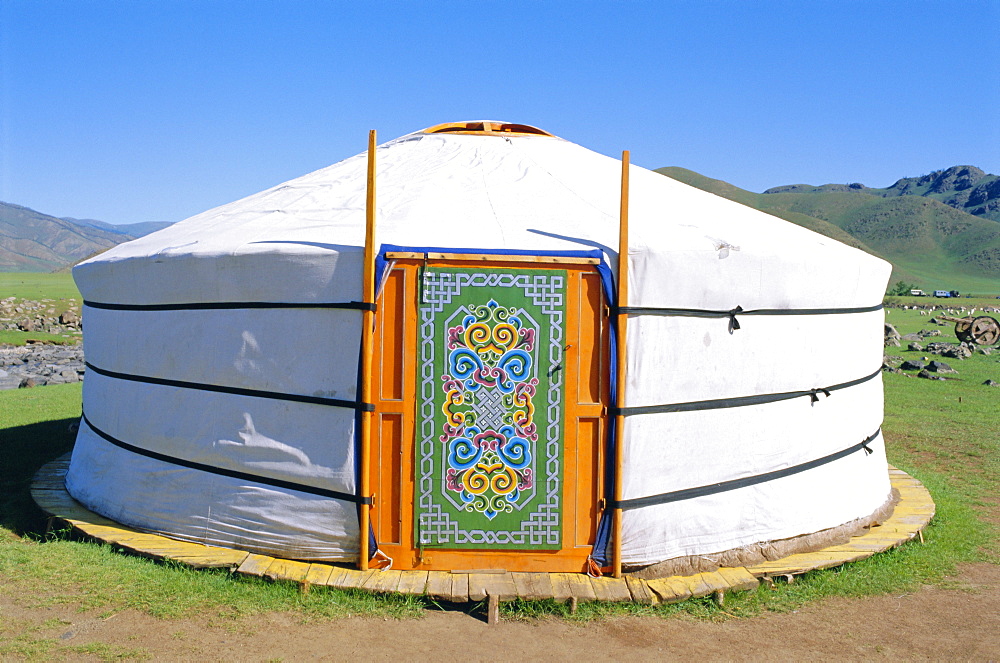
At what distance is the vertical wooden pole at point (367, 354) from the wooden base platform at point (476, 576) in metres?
0.20

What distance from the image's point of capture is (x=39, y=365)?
13570 millimetres

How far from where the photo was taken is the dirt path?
2.87 meters

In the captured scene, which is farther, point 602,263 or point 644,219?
point 644,219

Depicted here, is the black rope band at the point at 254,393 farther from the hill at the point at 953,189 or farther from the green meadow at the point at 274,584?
the hill at the point at 953,189

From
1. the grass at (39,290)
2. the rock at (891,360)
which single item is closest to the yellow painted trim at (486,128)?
the rock at (891,360)

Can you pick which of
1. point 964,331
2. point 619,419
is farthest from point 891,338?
point 619,419

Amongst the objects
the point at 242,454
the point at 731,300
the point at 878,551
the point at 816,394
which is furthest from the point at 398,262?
the point at 878,551

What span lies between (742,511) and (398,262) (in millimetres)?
2050

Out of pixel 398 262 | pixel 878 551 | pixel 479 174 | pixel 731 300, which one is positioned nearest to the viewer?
pixel 398 262

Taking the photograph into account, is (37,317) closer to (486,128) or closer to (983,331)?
(486,128)

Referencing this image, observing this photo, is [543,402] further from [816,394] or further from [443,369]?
[816,394]

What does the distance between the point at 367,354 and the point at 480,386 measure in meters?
0.52

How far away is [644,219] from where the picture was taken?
3.78 m

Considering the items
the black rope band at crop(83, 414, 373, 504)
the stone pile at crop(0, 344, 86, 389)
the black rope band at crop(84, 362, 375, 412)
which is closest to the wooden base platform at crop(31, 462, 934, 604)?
the black rope band at crop(83, 414, 373, 504)
